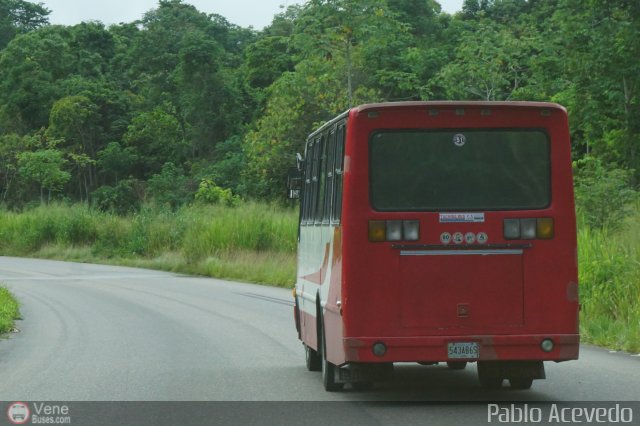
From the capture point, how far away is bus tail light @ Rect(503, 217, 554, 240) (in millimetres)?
10852

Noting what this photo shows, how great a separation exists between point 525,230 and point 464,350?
1220 millimetres

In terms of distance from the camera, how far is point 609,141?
41.5m

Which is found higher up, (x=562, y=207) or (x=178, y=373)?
(x=562, y=207)

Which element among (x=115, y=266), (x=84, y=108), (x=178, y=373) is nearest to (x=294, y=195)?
(x=178, y=373)

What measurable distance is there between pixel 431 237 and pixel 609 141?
32.0 meters

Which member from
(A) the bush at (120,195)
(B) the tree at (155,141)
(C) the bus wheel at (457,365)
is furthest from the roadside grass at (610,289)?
(B) the tree at (155,141)

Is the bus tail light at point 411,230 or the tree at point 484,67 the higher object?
the tree at point 484,67

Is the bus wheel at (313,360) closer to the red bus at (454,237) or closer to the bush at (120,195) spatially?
the red bus at (454,237)

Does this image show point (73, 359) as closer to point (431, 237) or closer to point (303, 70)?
point (431, 237)

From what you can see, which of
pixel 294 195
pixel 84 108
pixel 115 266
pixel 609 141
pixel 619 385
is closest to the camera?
pixel 619 385

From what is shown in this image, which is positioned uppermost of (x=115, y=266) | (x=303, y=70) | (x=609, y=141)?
(x=303, y=70)

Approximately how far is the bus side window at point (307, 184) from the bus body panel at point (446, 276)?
2.82m

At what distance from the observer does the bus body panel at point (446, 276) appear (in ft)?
35.0

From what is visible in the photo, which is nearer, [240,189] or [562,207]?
[562,207]
